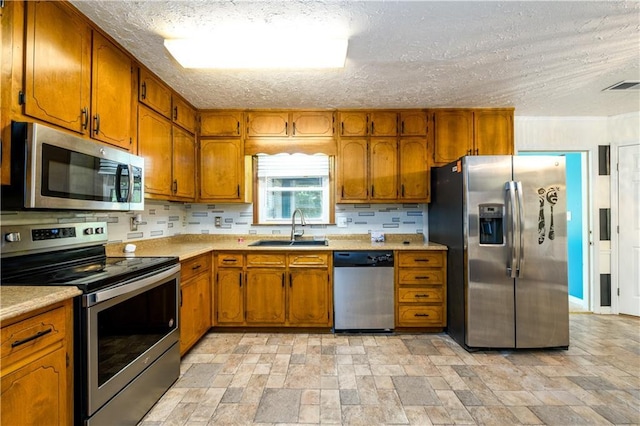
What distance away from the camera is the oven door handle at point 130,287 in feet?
4.42

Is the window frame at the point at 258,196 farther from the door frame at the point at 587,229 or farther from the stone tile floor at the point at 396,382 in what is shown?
the door frame at the point at 587,229

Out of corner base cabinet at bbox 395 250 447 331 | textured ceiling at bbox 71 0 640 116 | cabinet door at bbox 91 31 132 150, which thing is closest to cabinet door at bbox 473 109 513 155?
textured ceiling at bbox 71 0 640 116

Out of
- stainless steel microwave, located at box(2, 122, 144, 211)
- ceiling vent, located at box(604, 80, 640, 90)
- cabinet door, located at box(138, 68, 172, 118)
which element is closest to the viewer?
stainless steel microwave, located at box(2, 122, 144, 211)

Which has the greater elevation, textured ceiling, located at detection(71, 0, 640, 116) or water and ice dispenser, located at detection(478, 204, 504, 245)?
textured ceiling, located at detection(71, 0, 640, 116)

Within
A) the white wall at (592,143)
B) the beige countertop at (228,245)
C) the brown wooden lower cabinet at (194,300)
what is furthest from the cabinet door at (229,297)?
the white wall at (592,143)

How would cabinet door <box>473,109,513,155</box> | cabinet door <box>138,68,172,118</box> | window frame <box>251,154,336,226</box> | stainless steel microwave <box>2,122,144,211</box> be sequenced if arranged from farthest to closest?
window frame <box>251,154,336,226</box> → cabinet door <box>473,109,513,155</box> → cabinet door <box>138,68,172,118</box> → stainless steel microwave <box>2,122,144,211</box>

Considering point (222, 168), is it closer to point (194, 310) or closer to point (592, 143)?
point (194, 310)

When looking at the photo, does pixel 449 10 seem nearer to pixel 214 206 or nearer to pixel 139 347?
pixel 139 347

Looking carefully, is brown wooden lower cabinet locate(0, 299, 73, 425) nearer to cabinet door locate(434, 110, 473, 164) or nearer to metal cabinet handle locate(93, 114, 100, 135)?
metal cabinet handle locate(93, 114, 100, 135)

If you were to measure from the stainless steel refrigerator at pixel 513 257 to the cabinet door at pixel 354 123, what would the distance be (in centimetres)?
115

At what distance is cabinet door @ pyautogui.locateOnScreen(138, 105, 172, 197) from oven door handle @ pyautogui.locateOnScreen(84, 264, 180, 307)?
77 cm

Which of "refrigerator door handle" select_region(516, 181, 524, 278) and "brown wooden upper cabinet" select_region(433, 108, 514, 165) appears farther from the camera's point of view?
"brown wooden upper cabinet" select_region(433, 108, 514, 165)

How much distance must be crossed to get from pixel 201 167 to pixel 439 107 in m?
2.73

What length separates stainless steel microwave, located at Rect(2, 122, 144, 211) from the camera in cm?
130
